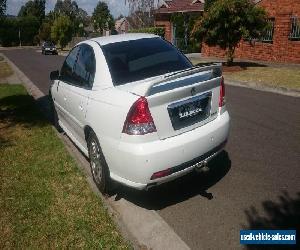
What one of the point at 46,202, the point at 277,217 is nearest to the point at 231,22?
the point at 277,217

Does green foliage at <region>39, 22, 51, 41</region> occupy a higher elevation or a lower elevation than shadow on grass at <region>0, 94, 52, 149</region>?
higher

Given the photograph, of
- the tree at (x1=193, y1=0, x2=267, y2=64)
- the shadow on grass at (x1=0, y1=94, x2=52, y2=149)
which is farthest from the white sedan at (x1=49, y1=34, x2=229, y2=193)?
the tree at (x1=193, y1=0, x2=267, y2=64)

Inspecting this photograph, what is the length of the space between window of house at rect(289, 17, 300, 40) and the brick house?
13.1m

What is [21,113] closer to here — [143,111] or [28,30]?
[143,111]

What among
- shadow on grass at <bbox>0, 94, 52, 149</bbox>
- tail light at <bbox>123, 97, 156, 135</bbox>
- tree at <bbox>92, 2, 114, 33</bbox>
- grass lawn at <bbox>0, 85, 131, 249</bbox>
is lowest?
grass lawn at <bbox>0, 85, 131, 249</bbox>

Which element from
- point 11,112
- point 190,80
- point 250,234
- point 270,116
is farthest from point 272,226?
point 11,112

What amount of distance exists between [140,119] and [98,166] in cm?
132

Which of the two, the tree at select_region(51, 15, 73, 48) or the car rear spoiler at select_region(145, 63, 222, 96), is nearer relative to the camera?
the car rear spoiler at select_region(145, 63, 222, 96)

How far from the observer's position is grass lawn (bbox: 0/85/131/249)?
395cm

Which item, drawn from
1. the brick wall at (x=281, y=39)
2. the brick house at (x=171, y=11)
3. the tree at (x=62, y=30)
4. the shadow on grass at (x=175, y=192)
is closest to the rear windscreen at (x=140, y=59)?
the shadow on grass at (x=175, y=192)

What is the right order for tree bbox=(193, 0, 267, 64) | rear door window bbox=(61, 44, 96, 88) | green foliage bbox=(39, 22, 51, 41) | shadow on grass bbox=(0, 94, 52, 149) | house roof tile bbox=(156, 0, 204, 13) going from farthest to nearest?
green foliage bbox=(39, 22, 51, 41)
house roof tile bbox=(156, 0, 204, 13)
tree bbox=(193, 0, 267, 64)
shadow on grass bbox=(0, 94, 52, 149)
rear door window bbox=(61, 44, 96, 88)

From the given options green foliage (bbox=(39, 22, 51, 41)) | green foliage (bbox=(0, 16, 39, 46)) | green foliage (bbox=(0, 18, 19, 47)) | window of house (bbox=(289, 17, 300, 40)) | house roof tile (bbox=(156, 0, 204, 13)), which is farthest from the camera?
green foliage (bbox=(39, 22, 51, 41))

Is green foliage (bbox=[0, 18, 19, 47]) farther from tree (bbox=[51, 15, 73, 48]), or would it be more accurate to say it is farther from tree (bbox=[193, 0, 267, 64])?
tree (bbox=[193, 0, 267, 64])

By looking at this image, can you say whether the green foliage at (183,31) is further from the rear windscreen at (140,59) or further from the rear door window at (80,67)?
the rear windscreen at (140,59)
